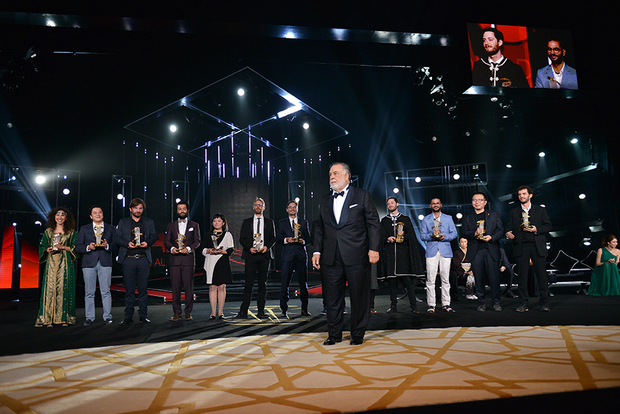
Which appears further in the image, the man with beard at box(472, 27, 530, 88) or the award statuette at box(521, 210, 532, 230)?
the man with beard at box(472, 27, 530, 88)

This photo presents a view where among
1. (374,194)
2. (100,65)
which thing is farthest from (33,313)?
(374,194)

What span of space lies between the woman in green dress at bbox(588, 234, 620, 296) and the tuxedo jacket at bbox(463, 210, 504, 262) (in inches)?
130

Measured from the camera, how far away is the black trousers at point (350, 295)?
3.50 meters

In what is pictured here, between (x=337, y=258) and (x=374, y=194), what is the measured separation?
8746 mm

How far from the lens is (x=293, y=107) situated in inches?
445

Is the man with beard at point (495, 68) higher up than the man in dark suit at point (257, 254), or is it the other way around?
the man with beard at point (495, 68)

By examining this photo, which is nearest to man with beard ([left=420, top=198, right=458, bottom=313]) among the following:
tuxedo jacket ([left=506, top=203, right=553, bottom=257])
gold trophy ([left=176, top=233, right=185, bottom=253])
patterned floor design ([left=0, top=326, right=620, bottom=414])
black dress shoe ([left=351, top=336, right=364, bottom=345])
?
tuxedo jacket ([left=506, top=203, right=553, bottom=257])

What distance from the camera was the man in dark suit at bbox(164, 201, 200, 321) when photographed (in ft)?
17.4

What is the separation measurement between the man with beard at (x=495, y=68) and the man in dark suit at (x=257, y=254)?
4412 millimetres

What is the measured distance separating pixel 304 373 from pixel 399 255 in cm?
352

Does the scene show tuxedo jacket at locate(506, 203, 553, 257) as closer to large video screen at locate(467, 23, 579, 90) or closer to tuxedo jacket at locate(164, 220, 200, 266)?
large video screen at locate(467, 23, 579, 90)

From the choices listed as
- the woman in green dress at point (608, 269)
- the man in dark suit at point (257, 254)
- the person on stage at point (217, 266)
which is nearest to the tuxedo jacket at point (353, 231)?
the man in dark suit at point (257, 254)

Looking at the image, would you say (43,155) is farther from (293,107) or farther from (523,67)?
(523,67)

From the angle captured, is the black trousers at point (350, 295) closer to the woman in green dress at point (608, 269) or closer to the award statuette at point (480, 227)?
the award statuette at point (480, 227)
